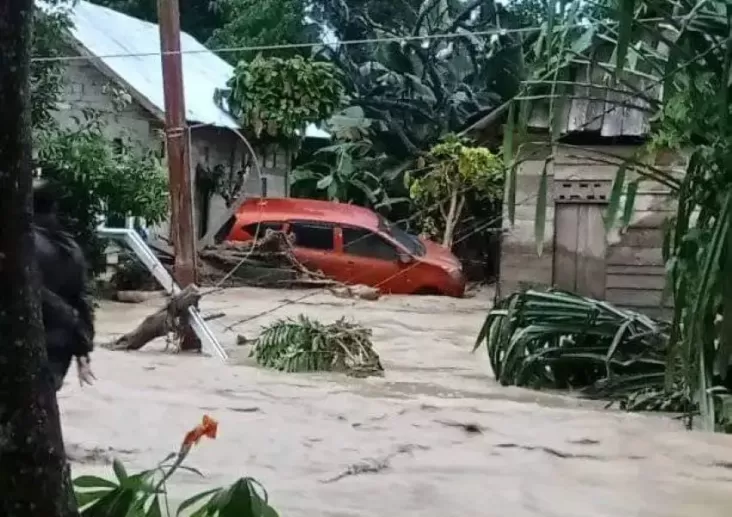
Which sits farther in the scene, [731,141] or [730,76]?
[731,141]

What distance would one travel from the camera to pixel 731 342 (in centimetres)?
547

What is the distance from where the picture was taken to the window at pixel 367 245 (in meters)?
18.8

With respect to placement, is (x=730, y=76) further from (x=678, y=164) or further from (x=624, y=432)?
(x=678, y=164)

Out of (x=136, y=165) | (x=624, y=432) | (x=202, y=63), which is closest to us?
(x=624, y=432)

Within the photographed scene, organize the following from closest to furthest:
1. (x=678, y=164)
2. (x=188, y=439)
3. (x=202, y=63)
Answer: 1. (x=188, y=439)
2. (x=678, y=164)
3. (x=202, y=63)

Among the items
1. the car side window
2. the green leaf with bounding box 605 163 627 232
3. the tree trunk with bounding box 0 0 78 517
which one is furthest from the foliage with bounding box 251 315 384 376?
the car side window

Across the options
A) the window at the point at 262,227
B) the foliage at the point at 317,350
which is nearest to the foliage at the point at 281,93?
the window at the point at 262,227

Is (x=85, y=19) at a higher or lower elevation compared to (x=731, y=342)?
higher

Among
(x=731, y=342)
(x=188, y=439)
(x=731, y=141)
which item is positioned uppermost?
(x=731, y=141)

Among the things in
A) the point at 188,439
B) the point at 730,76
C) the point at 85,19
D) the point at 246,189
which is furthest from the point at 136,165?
the point at 188,439

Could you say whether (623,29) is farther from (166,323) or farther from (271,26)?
(271,26)

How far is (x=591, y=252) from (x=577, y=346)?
201 inches

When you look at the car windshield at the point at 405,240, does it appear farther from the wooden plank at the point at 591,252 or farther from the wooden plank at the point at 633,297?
the wooden plank at the point at 633,297

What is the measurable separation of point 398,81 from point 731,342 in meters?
18.5
